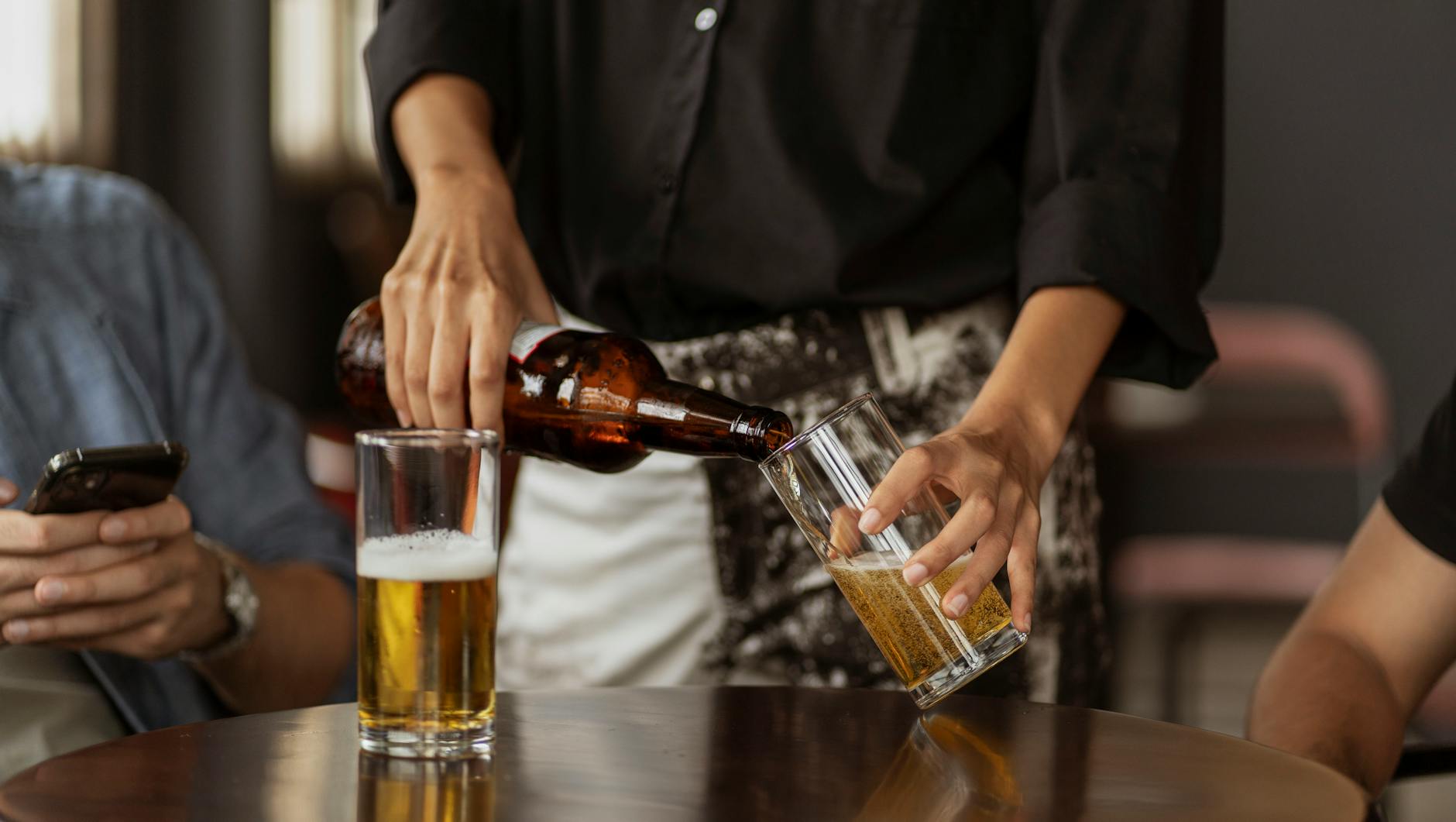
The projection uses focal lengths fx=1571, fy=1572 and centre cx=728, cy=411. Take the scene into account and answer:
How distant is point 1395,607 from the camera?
127cm

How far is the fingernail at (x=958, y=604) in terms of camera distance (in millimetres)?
804

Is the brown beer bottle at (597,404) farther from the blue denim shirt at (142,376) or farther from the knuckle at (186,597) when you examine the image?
the blue denim shirt at (142,376)

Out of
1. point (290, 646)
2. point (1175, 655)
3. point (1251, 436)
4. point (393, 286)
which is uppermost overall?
point (393, 286)

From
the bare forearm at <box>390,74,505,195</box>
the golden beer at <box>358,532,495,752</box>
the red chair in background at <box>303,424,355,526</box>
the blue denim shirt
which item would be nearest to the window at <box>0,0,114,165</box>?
the red chair in background at <box>303,424,355,526</box>

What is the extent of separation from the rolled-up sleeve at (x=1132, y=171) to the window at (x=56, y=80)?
11.9ft

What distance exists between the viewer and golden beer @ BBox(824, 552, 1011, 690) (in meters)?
0.82

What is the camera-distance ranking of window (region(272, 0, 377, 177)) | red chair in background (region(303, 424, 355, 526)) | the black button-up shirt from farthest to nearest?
window (region(272, 0, 377, 177)), red chair in background (region(303, 424, 355, 526)), the black button-up shirt

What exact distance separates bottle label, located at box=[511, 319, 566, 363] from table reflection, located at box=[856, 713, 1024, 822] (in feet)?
1.21

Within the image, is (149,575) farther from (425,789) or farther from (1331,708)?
(1331,708)

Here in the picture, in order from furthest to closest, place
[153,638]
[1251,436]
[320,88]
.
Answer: [320,88] → [1251,436] → [153,638]

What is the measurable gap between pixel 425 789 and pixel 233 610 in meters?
0.62

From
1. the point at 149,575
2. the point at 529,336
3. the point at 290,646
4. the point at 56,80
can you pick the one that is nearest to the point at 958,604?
the point at 529,336

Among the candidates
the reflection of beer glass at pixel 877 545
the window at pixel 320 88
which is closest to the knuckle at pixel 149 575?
the reflection of beer glass at pixel 877 545

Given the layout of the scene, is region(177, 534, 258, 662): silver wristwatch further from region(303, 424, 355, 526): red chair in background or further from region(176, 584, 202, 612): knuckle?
region(303, 424, 355, 526): red chair in background
